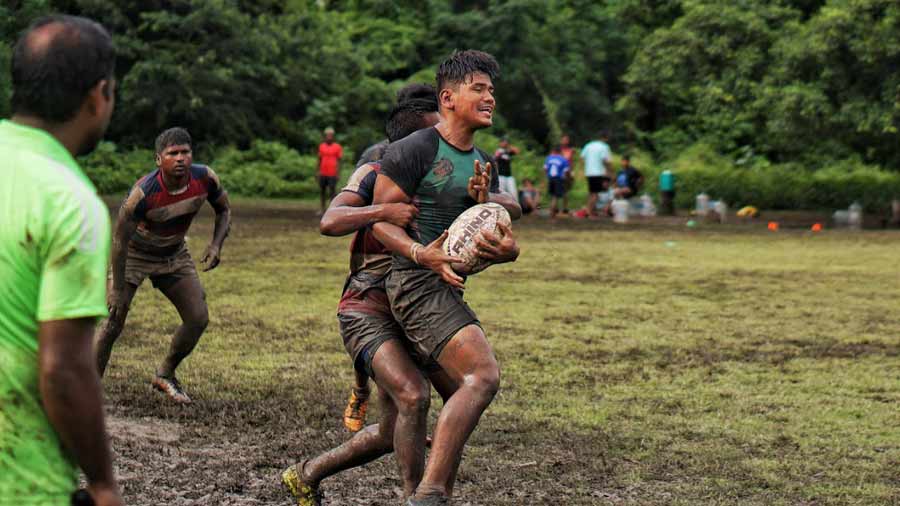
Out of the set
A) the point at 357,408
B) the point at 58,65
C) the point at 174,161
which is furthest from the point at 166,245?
the point at 58,65

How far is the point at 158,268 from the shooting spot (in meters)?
8.20

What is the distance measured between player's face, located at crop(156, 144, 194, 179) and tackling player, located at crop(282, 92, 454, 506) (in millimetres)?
2233

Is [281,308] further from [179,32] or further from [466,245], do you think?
[179,32]

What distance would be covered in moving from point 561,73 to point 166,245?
37.9 m

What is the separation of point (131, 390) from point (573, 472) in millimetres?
3439

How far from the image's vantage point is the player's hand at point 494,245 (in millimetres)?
5074

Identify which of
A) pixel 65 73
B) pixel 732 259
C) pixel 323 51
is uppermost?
pixel 323 51

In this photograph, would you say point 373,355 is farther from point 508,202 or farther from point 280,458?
point 280,458

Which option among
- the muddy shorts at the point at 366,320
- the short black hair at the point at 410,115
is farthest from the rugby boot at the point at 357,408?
the short black hair at the point at 410,115

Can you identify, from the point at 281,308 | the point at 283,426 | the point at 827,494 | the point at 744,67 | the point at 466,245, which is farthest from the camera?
the point at 744,67

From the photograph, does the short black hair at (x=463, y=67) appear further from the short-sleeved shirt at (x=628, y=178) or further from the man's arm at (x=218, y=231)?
the short-sleeved shirt at (x=628, y=178)

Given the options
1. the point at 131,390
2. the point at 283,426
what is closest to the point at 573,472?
the point at 283,426

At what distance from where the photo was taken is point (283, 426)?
301 inches

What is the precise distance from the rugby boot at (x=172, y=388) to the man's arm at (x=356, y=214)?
3116mm
